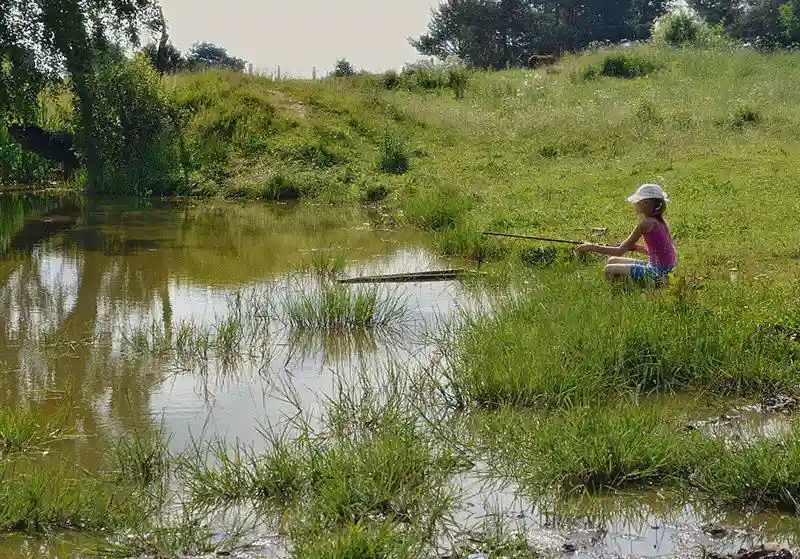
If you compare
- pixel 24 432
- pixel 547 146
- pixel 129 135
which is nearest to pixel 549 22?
pixel 547 146

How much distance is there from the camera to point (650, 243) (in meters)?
9.16

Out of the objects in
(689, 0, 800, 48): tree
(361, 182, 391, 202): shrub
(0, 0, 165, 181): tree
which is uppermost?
(689, 0, 800, 48): tree

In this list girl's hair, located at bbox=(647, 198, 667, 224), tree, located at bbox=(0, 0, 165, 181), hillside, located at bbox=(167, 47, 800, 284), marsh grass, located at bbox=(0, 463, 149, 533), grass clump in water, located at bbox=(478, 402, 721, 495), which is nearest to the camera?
marsh grass, located at bbox=(0, 463, 149, 533)

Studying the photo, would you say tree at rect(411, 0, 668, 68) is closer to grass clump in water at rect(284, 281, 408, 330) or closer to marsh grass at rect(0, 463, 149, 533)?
grass clump in water at rect(284, 281, 408, 330)

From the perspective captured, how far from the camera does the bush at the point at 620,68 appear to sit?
34.5m

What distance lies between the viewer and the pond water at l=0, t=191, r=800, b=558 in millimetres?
4969

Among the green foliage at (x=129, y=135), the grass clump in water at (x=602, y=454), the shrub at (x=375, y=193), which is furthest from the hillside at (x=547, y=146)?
the grass clump in water at (x=602, y=454)

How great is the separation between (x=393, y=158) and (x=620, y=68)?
15084mm

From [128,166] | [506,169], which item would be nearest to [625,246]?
[506,169]

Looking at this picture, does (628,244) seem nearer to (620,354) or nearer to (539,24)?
(620,354)

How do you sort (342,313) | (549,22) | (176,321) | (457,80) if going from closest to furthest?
(342,313) → (176,321) → (457,80) → (549,22)

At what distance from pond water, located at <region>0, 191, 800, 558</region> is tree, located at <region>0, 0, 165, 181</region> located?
5.07 metres

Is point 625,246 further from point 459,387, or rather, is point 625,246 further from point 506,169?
point 506,169

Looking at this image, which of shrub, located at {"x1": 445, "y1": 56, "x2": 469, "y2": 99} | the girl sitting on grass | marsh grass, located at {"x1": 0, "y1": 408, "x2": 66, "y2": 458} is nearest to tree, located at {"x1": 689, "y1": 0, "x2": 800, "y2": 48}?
shrub, located at {"x1": 445, "y1": 56, "x2": 469, "y2": 99}
